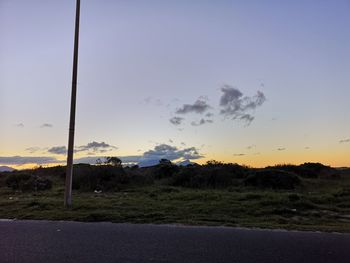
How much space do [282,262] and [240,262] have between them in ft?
2.14

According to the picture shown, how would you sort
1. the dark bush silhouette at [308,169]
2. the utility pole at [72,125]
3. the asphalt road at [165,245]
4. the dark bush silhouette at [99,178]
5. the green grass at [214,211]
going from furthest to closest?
the dark bush silhouette at [308,169] < the dark bush silhouette at [99,178] < the utility pole at [72,125] < the green grass at [214,211] < the asphalt road at [165,245]

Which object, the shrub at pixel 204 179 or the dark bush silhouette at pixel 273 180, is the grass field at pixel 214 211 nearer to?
the dark bush silhouette at pixel 273 180

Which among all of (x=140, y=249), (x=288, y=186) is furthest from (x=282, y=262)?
(x=288, y=186)

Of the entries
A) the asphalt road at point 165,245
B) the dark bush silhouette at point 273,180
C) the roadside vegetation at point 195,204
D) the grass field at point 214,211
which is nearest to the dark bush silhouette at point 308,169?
the dark bush silhouette at point 273,180

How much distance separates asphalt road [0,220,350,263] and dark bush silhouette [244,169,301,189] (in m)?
13.3

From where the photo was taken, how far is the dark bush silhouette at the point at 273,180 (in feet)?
71.9

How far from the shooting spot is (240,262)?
657cm

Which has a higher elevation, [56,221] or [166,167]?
[166,167]

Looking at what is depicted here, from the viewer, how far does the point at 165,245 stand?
7676 mm

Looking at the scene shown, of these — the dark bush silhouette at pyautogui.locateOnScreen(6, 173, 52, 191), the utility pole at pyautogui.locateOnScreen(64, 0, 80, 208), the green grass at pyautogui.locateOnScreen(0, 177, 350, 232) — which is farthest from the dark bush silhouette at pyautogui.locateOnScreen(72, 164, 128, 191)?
the utility pole at pyautogui.locateOnScreen(64, 0, 80, 208)

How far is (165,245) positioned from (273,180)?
15408mm

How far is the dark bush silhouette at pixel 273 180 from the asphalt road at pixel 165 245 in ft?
43.6

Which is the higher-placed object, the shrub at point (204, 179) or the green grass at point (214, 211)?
the shrub at point (204, 179)

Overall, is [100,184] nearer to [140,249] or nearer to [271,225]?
[271,225]
